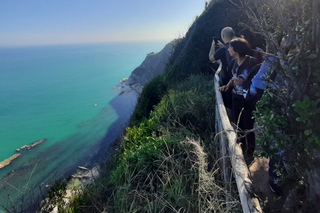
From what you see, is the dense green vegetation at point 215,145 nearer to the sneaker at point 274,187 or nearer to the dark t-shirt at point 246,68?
the sneaker at point 274,187

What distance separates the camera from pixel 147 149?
4.05 metres

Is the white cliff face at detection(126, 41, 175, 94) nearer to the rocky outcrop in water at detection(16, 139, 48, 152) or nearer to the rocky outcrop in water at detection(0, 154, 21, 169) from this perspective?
the rocky outcrop in water at detection(16, 139, 48, 152)

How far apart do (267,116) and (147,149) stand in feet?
8.74

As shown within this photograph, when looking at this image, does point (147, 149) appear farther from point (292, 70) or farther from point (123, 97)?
point (123, 97)

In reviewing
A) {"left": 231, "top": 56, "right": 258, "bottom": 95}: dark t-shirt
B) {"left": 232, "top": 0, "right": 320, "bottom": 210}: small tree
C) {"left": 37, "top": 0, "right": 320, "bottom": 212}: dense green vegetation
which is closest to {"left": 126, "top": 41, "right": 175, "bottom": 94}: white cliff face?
{"left": 37, "top": 0, "right": 320, "bottom": 212}: dense green vegetation

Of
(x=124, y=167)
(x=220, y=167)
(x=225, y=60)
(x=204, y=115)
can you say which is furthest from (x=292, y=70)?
(x=204, y=115)

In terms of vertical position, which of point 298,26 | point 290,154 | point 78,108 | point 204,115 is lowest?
point 78,108

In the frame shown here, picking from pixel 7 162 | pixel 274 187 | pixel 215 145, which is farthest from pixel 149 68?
pixel 274 187

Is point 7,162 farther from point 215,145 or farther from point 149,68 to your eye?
point 149,68

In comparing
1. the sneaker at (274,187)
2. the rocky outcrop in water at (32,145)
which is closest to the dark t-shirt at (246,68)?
the sneaker at (274,187)

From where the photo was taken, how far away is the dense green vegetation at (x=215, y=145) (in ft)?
5.29

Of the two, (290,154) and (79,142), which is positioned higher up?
(290,154)

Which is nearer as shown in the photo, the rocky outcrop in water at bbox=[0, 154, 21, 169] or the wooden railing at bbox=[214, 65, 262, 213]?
the wooden railing at bbox=[214, 65, 262, 213]

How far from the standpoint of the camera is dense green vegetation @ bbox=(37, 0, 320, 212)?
1.61 m
